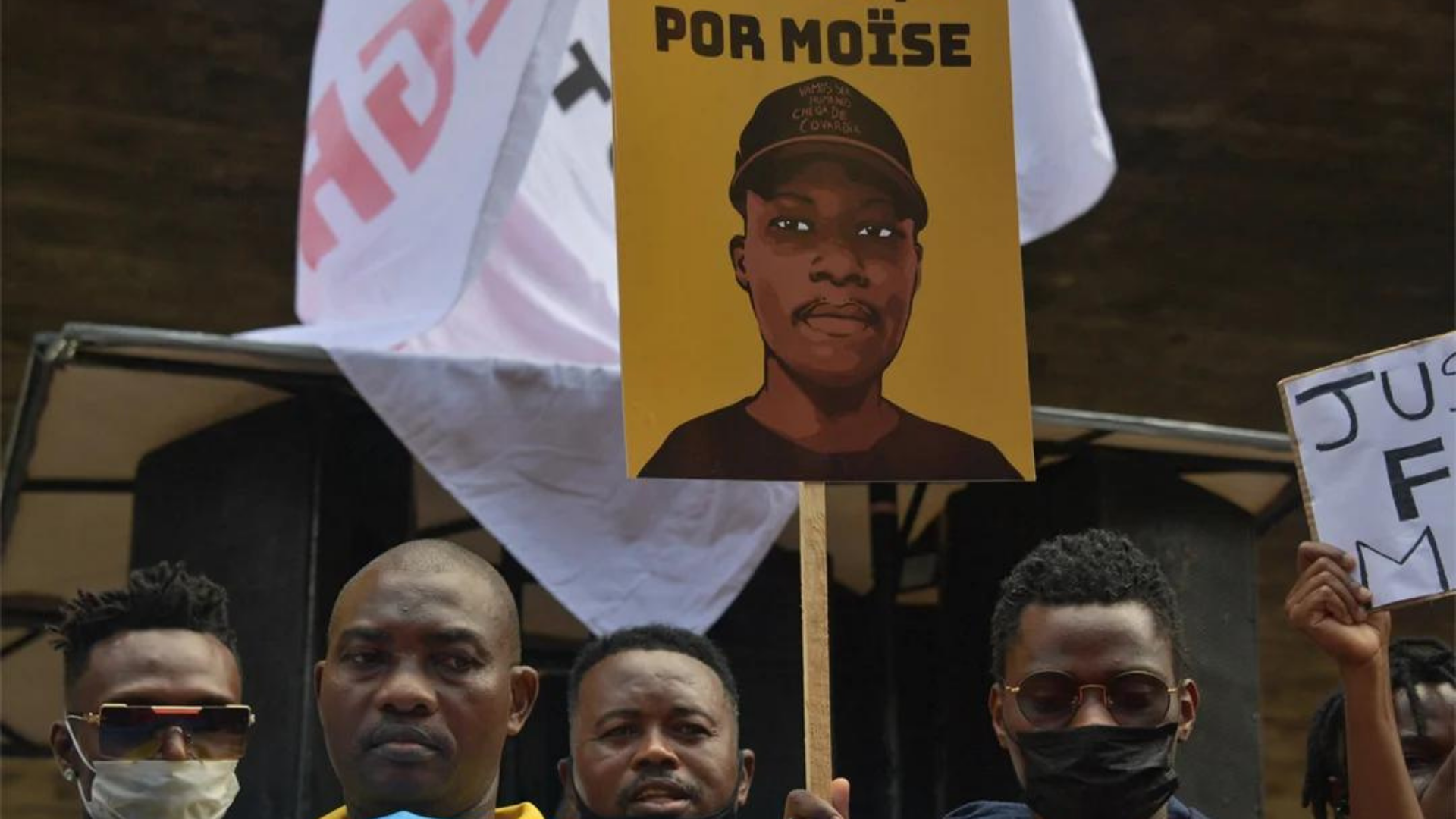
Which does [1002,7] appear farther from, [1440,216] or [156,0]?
[1440,216]

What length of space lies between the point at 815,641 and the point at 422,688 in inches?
22.6

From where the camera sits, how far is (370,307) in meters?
6.23

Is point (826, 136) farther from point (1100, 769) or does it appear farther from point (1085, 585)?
point (1100, 769)

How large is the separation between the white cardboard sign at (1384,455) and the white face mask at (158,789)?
1.84 m

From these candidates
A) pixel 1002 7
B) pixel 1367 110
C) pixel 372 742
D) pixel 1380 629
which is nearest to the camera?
pixel 372 742

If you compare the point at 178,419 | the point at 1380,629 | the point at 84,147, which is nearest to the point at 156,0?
the point at 84,147

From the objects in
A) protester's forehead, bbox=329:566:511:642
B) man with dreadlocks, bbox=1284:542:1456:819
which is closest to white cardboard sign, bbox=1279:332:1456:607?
man with dreadlocks, bbox=1284:542:1456:819

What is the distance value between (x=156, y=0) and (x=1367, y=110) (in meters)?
4.85

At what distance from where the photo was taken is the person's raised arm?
12.1 feet

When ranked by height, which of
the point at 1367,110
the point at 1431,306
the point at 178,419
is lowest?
the point at 178,419

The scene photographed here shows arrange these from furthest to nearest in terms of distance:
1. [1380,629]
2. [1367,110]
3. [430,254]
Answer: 1. [1367,110]
2. [430,254]
3. [1380,629]

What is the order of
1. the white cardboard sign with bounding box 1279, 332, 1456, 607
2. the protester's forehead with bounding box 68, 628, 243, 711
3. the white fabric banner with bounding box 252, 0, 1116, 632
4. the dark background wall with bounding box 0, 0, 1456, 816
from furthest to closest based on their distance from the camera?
the dark background wall with bounding box 0, 0, 1456, 816, the white fabric banner with bounding box 252, 0, 1116, 632, the protester's forehead with bounding box 68, 628, 243, 711, the white cardboard sign with bounding box 1279, 332, 1456, 607

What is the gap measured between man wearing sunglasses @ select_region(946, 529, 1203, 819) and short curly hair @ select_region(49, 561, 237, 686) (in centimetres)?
151

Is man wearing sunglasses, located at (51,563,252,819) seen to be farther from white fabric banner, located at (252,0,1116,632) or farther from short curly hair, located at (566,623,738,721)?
white fabric banner, located at (252,0,1116,632)
